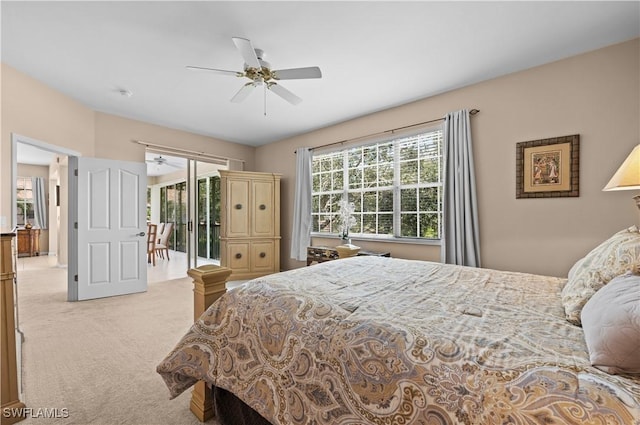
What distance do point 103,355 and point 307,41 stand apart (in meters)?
3.02

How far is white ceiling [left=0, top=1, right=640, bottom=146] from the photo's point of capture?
2.03m

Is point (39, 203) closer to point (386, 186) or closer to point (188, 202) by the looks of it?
point (188, 202)

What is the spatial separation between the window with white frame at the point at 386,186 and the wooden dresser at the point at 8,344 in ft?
11.6

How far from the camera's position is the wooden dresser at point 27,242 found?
729 centimetres

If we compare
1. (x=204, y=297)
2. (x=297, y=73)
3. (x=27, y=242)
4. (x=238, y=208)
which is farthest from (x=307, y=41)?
(x=27, y=242)

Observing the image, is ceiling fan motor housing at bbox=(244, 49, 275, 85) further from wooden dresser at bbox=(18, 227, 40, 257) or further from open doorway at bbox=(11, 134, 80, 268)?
wooden dresser at bbox=(18, 227, 40, 257)

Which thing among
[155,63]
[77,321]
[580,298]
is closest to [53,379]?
[77,321]

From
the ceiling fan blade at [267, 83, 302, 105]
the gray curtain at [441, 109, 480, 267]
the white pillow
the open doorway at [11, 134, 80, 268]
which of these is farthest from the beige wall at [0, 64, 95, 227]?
the gray curtain at [441, 109, 480, 267]

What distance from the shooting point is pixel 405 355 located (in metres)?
0.93

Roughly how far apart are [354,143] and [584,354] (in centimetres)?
375

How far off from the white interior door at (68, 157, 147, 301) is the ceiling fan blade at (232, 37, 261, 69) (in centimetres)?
285

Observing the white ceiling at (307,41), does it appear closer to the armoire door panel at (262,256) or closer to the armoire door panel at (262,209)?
the armoire door panel at (262,209)

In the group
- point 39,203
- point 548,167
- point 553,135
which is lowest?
point 39,203

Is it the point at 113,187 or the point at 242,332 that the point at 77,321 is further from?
the point at 242,332
